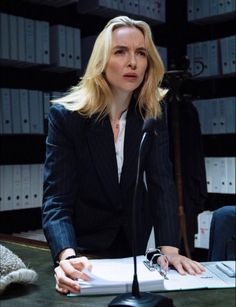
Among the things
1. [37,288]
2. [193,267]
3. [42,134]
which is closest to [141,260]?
[193,267]

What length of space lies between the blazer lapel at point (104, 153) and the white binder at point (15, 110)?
1798 millimetres

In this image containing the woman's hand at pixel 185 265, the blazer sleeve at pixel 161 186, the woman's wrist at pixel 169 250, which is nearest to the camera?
the woman's hand at pixel 185 265

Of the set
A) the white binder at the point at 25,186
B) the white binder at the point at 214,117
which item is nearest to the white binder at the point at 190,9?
the white binder at the point at 214,117

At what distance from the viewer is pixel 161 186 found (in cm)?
153

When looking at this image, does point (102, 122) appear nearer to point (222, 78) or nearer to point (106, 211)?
point (106, 211)

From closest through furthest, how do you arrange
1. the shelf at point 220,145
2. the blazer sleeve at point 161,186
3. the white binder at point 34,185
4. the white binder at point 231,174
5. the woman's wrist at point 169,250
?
the woman's wrist at point 169,250 < the blazer sleeve at point 161,186 < the white binder at point 34,185 < the white binder at point 231,174 < the shelf at point 220,145

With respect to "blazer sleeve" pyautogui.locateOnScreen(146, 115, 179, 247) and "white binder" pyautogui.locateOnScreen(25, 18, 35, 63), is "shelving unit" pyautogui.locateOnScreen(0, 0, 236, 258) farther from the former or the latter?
"blazer sleeve" pyautogui.locateOnScreen(146, 115, 179, 247)

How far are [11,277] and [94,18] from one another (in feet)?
10.1

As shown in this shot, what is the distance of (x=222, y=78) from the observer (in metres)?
4.23

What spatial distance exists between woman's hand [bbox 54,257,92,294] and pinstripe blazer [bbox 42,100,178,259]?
33 centimetres

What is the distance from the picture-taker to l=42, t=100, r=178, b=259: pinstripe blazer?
4.79 ft

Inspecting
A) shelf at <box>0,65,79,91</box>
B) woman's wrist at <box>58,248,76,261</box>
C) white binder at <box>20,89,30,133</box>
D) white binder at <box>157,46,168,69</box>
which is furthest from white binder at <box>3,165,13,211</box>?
woman's wrist at <box>58,248,76,261</box>

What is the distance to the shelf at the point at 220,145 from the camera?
4.17m

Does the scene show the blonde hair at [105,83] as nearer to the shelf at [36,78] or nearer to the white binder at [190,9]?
the shelf at [36,78]
